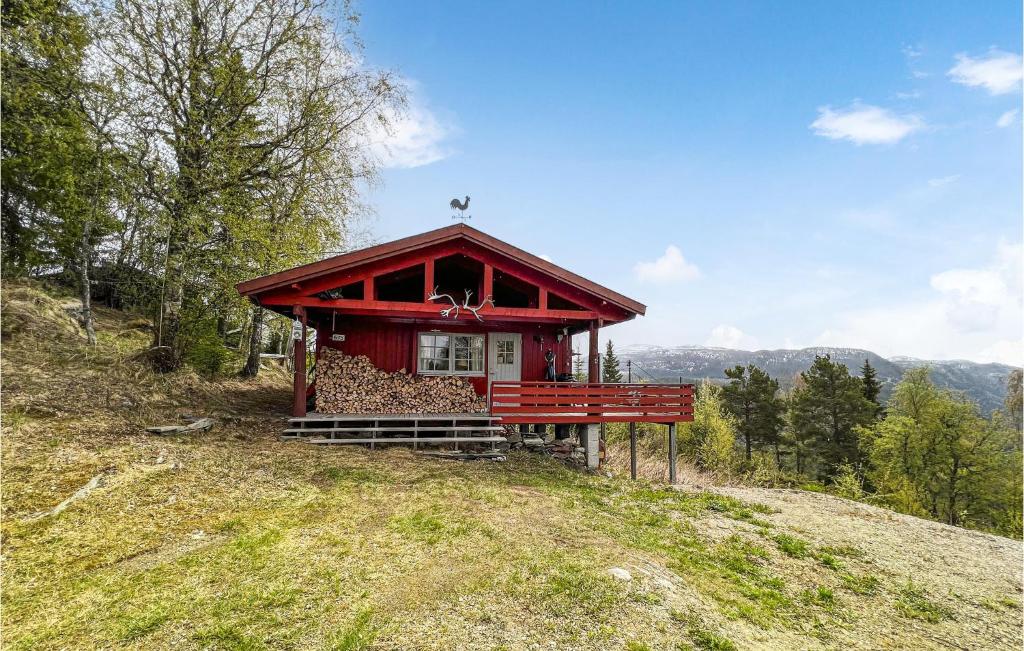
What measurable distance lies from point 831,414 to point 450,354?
3185 cm

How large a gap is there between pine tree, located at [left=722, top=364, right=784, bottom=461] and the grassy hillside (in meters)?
28.8

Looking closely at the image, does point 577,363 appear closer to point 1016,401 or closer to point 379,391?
point 379,391

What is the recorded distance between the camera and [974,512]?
20578 millimetres

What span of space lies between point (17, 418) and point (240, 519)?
5020 millimetres

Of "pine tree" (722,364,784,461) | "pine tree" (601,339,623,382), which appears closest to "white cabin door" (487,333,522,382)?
"pine tree" (722,364,784,461)

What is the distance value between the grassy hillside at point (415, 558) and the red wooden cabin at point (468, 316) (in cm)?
231

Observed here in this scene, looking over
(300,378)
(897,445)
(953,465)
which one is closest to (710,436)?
(897,445)

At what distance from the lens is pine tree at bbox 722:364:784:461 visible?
34.0m

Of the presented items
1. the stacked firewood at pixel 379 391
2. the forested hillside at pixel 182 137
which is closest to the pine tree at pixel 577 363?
the stacked firewood at pixel 379 391

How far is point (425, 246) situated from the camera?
31.7ft

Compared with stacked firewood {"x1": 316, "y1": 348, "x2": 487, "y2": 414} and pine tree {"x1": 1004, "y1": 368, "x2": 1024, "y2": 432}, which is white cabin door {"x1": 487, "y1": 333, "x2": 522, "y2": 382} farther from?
pine tree {"x1": 1004, "y1": 368, "x2": 1024, "y2": 432}

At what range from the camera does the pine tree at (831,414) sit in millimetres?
29672

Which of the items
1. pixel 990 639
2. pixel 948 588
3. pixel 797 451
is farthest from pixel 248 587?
pixel 797 451

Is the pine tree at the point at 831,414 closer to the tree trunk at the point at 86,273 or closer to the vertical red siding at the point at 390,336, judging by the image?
the vertical red siding at the point at 390,336
